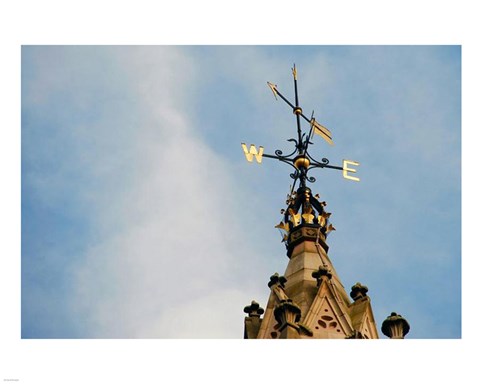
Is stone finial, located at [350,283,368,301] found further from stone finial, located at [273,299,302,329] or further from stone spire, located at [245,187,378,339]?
stone finial, located at [273,299,302,329]

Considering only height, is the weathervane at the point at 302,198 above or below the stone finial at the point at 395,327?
above

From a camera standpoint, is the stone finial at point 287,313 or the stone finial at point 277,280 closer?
the stone finial at point 287,313

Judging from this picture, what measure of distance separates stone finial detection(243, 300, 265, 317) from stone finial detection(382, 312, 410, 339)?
5799mm

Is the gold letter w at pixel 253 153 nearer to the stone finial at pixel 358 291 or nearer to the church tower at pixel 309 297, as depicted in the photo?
the church tower at pixel 309 297

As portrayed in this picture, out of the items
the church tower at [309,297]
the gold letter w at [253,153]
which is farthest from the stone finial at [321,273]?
the gold letter w at [253,153]

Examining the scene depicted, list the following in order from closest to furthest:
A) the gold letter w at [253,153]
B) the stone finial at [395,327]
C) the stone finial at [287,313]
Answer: the stone finial at [287,313], the stone finial at [395,327], the gold letter w at [253,153]

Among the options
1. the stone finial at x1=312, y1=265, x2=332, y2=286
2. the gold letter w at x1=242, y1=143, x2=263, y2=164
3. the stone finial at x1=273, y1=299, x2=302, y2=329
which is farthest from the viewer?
the gold letter w at x1=242, y1=143, x2=263, y2=164

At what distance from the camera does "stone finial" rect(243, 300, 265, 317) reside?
124 feet

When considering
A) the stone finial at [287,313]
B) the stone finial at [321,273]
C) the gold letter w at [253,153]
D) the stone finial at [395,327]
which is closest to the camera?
the stone finial at [287,313]

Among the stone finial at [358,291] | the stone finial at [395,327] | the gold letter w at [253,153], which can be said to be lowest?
the stone finial at [395,327]

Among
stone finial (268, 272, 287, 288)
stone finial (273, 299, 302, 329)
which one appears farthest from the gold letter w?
stone finial (273, 299, 302, 329)

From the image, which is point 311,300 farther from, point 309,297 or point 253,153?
point 253,153

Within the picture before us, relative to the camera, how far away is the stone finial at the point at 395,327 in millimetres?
33156
